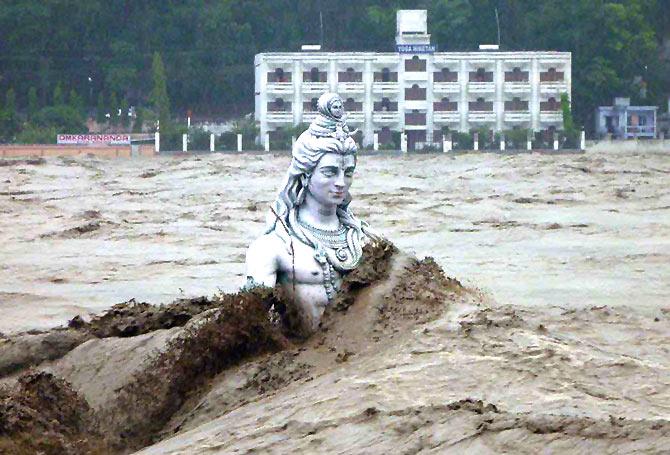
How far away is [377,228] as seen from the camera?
18.0 m

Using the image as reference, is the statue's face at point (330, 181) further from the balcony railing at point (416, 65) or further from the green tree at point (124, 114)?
the green tree at point (124, 114)

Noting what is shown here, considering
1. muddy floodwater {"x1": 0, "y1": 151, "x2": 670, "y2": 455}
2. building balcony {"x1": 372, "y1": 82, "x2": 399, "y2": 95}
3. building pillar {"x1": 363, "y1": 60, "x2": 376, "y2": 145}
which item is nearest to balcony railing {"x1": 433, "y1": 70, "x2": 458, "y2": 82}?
building balcony {"x1": 372, "y1": 82, "x2": 399, "y2": 95}

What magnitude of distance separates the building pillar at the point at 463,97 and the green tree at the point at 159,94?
955 centimetres

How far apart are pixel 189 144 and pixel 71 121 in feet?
19.8

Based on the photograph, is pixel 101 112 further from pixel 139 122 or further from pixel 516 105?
pixel 516 105

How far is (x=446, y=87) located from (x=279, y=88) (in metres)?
5.59

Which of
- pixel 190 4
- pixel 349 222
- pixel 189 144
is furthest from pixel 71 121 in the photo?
pixel 349 222

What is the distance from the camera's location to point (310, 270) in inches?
282

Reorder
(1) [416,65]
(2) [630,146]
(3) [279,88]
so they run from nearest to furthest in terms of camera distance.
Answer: (2) [630,146]
(3) [279,88]
(1) [416,65]

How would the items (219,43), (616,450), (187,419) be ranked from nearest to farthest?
(616,450) < (187,419) < (219,43)

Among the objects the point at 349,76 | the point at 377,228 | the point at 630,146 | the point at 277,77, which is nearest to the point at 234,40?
the point at 277,77

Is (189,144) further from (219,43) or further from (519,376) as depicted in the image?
(519,376)

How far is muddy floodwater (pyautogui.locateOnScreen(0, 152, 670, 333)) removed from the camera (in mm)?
12438

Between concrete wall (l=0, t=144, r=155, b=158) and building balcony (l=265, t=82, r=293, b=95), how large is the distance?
21.5ft
